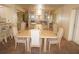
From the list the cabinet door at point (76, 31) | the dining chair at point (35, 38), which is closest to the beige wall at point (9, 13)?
the cabinet door at point (76, 31)

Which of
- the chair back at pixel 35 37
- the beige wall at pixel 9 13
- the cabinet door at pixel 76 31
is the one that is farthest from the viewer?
the beige wall at pixel 9 13

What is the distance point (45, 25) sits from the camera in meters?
7.77

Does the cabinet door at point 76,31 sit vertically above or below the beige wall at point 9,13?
below

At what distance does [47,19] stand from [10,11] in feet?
8.66

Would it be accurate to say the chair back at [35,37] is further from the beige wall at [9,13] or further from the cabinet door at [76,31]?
the beige wall at [9,13]

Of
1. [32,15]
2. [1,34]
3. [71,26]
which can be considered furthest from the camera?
[32,15]

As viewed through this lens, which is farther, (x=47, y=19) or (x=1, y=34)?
(x=47, y=19)

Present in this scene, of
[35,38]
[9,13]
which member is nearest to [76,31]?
[35,38]

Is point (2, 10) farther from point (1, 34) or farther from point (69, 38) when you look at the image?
point (69, 38)

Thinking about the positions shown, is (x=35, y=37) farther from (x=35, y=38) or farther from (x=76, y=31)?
(x=76, y=31)

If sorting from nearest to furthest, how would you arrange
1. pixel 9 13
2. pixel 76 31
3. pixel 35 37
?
pixel 35 37, pixel 76 31, pixel 9 13

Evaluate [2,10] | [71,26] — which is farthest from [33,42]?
[2,10]

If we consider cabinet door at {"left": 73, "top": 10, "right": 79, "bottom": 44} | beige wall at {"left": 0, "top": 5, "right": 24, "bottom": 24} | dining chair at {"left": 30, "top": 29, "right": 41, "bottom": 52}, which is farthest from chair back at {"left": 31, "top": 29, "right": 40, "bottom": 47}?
beige wall at {"left": 0, "top": 5, "right": 24, "bottom": 24}
